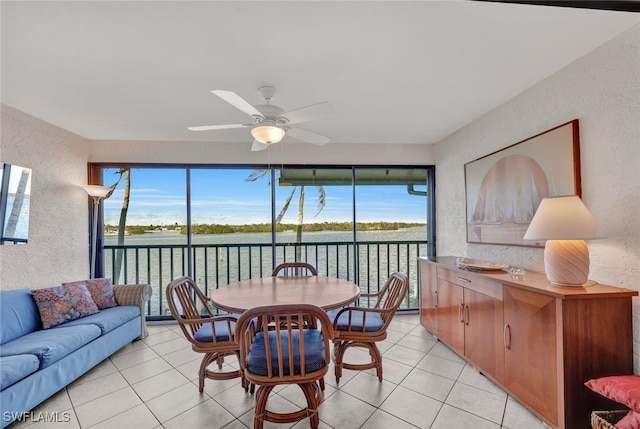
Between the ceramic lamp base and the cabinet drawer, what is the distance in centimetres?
39

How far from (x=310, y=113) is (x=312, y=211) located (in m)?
2.29

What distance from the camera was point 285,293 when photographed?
86.9 inches

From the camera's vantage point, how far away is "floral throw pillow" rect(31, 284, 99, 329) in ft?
8.35

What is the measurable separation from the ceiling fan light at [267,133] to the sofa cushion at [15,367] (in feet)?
7.35

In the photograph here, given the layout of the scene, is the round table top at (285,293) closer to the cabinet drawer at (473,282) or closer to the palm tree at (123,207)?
the cabinet drawer at (473,282)

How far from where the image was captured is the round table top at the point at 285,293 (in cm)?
193

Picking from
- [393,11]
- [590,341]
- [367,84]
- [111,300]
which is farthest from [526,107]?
[111,300]

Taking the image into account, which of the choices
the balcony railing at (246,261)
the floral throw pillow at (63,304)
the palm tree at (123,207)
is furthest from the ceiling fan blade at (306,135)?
the palm tree at (123,207)

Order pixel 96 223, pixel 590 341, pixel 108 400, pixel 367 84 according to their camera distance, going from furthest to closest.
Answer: pixel 96 223, pixel 367 84, pixel 108 400, pixel 590 341

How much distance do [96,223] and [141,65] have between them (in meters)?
2.71

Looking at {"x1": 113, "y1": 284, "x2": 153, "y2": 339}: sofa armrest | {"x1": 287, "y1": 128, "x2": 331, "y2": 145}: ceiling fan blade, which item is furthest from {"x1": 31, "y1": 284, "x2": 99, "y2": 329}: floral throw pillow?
{"x1": 287, "y1": 128, "x2": 331, "y2": 145}: ceiling fan blade

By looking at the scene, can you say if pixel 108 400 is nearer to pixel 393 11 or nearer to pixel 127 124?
pixel 127 124

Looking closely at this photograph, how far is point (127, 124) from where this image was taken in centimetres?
316

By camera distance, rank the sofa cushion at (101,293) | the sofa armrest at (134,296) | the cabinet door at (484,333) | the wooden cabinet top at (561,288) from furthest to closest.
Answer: the sofa armrest at (134,296), the sofa cushion at (101,293), the cabinet door at (484,333), the wooden cabinet top at (561,288)
